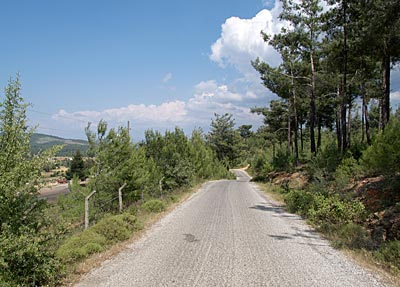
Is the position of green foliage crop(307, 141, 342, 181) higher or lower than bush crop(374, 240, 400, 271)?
higher

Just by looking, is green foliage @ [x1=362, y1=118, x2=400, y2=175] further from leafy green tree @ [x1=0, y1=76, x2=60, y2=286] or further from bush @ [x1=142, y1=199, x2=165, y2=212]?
leafy green tree @ [x1=0, y1=76, x2=60, y2=286]

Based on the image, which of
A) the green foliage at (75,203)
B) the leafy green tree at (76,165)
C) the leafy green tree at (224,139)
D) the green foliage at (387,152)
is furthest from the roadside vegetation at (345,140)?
the leafy green tree at (224,139)

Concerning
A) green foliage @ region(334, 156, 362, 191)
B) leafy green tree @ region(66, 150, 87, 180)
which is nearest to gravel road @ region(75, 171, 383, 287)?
leafy green tree @ region(66, 150, 87, 180)

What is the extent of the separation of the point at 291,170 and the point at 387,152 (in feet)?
54.1

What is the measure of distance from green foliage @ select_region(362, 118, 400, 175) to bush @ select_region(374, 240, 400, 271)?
574 centimetres

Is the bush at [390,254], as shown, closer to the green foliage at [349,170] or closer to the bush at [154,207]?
the green foliage at [349,170]

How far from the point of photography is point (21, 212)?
5.32 m

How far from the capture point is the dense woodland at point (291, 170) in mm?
5227

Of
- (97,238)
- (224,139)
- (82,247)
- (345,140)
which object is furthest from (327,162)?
(224,139)

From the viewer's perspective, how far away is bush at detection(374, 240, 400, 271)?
238 inches

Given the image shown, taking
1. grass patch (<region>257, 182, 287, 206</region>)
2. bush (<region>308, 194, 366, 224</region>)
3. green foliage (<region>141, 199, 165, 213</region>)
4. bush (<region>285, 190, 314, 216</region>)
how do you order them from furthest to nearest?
grass patch (<region>257, 182, 287, 206</region>) → green foliage (<region>141, 199, 165, 213</region>) → bush (<region>285, 190, 314, 216</region>) → bush (<region>308, 194, 366, 224</region>)

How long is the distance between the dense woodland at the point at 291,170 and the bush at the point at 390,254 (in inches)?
0.9

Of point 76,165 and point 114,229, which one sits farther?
point 76,165

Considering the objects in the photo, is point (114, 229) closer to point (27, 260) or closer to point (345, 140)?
point (27, 260)
